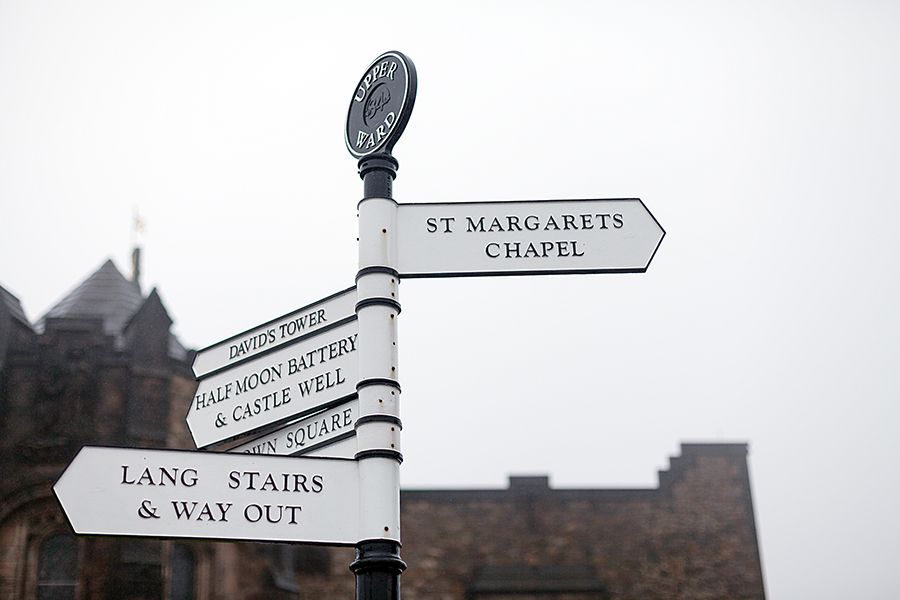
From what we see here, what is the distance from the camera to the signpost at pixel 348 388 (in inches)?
114

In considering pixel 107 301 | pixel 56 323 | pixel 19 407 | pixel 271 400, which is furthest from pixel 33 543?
pixel 271 400

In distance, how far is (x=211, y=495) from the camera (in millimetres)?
2963

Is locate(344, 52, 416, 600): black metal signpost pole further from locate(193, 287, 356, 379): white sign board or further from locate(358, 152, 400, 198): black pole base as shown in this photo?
locate(193, 287, 356, 379): white sign board

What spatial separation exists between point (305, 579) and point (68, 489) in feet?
66.8

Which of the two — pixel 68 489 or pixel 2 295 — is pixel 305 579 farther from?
pixel 68 489

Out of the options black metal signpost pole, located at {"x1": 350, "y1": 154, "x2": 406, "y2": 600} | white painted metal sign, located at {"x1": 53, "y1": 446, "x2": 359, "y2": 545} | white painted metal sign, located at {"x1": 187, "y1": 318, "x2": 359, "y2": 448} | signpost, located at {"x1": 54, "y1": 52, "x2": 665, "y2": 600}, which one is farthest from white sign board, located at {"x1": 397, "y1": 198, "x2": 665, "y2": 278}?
white painted metal sign, located at {"x1": 53, "y1": 446, "x2": 359, "y2": 545}

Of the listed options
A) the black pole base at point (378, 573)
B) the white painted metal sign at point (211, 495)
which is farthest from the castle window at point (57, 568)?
the black pole base at point (378, 573)

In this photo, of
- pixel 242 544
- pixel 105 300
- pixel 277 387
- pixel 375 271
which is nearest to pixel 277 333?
pixel 277 387

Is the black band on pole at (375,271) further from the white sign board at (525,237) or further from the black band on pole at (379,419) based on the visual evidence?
the black band on pole at (379,419)

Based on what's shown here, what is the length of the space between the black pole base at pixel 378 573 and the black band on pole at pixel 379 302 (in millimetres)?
750

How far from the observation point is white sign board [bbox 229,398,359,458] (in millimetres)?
3336

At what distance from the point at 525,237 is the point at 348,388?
81cm

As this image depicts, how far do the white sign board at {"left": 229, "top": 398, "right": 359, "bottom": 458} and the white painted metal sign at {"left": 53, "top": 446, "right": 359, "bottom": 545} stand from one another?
0.72ft

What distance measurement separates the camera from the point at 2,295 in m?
18.4
